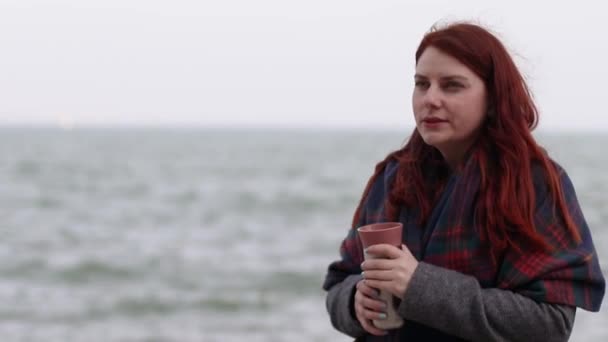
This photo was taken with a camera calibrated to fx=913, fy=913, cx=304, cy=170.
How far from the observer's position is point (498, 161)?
1.75 meters

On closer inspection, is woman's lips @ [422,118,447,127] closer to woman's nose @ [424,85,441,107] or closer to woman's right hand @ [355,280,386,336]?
woman's nose @ [424,85,441,107]

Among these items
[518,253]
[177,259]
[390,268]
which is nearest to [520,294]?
[518,253]

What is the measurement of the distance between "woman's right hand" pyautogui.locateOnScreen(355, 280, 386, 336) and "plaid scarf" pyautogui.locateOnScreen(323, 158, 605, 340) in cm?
13

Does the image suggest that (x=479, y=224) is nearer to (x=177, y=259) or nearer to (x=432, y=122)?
(x=432, y=122)

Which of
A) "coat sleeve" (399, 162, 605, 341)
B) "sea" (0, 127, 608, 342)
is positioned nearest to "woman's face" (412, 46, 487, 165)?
"coat sleeve" (399, 162, 605, 341)

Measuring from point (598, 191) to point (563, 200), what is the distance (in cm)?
1999

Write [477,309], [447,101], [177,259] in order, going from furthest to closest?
1. [177,259]
2. [447,101]
3. [477,309]

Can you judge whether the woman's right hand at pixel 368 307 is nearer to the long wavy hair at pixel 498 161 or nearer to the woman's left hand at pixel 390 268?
the woman's left hand at pixel 390 268

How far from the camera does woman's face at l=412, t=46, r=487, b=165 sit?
1753 millimetres

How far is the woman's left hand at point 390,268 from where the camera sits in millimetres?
1649

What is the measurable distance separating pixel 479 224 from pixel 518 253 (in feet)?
0.29

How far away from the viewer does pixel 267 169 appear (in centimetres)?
3231

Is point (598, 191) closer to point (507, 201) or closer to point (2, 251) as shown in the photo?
point (2, 251)

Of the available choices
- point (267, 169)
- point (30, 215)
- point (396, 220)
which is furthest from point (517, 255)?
point (267, 169)
